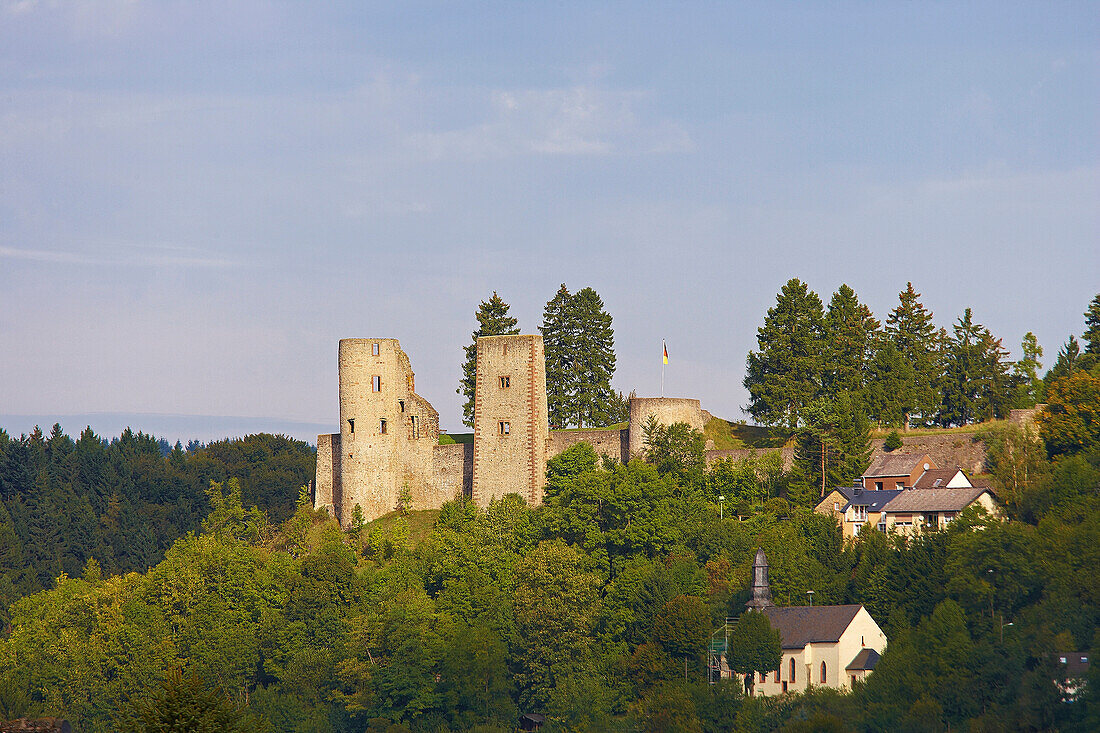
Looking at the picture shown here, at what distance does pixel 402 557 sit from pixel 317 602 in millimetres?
3888

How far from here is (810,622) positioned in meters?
61.5

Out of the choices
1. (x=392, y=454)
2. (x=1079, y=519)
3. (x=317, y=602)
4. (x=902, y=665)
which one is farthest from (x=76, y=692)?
(x=1079, y=519)

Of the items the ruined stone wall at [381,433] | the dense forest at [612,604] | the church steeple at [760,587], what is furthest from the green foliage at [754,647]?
the ruined stone wall at [381,433]

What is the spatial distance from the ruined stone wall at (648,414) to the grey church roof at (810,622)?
458 inches

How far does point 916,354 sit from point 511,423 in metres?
17.5

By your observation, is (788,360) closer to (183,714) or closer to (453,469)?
(453,469)

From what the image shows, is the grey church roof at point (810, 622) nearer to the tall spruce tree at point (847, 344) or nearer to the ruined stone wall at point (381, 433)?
the tall spruce tree at point (847, 344)

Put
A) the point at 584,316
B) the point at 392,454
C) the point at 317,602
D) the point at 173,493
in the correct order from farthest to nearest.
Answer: the point at 173,493, the point at 584,316, the point at 392,454, the point at 317,602

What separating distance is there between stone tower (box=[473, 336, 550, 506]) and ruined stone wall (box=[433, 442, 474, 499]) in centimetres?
160

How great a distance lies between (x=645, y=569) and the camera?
67.6 metres

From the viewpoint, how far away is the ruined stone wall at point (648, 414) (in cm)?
7219

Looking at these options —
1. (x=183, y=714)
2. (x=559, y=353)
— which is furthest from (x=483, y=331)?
(x=183, y=714)

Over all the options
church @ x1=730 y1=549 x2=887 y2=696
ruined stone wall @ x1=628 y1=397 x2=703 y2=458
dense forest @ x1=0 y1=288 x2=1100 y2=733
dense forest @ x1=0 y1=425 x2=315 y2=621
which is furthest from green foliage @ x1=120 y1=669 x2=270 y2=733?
dense forest @ x1=0 y1=425 x2=315 y2=621

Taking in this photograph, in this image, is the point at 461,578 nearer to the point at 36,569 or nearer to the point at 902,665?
the point at 902,665
